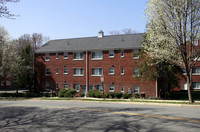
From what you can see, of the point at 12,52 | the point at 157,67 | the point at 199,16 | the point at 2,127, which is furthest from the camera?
the point at 12,52

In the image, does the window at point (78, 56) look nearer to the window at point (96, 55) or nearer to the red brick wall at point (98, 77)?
the red brick wall at point (98, 77)

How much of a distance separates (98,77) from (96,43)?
617 centimetres

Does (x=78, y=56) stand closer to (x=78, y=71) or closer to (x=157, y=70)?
(x=78, y=71)

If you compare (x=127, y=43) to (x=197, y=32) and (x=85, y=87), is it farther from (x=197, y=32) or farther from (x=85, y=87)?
(x=197, y=32)

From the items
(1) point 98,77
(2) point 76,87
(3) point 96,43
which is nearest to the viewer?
(1) point 98,77

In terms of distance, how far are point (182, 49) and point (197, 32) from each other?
1914mm

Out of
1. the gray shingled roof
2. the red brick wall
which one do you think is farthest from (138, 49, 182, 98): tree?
the gray shingled roof

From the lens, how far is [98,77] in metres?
35.5

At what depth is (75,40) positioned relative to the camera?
41250 mm

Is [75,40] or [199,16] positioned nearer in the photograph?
[199,16]

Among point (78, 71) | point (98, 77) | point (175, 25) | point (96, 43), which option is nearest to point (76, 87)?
point (78, 71)

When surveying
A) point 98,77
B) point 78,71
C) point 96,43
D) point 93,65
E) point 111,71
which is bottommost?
point 98,77

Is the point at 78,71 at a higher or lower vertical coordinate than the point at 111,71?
higher

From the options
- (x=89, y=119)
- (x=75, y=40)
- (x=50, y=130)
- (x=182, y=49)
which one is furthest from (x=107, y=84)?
(x=50, y=130)
